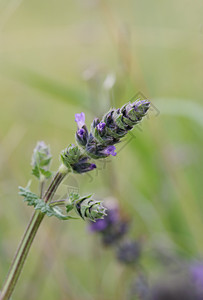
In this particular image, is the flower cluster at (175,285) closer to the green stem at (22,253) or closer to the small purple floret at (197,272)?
the small purple floret at (197,272)

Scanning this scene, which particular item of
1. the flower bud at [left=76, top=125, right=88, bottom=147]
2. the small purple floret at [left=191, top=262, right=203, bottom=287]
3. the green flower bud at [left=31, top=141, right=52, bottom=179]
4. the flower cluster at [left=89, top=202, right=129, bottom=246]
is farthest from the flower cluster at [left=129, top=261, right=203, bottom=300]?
the flower bud at [left=76, top=125, right=88, bottom=147]

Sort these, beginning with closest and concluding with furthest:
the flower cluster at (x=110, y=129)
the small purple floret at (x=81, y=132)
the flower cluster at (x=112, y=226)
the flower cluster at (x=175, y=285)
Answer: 1. the flower cluster at (x=110, y=129)
2. the small purple floret at (x=81, y=132)
3. the flower cluster at (x=112, y=226)
4. the flower cluster at (x=175, y=285)

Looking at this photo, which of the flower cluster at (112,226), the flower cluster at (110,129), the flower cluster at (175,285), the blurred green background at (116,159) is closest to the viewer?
the flower cluster at (110,129)

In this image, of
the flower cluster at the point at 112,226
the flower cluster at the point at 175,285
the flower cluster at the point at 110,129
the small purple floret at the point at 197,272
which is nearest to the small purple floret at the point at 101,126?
the flower cluster at the point at 110,129

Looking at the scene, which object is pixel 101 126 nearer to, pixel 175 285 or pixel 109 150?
pixel 109 150

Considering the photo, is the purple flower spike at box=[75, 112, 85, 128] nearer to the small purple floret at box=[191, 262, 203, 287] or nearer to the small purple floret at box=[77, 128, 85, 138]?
the small purple floret at box=[77, 128, 85, 138]

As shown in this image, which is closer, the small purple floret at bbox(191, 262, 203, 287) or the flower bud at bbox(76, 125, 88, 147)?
the flower bud at bbox(76, 125, 88, 147)

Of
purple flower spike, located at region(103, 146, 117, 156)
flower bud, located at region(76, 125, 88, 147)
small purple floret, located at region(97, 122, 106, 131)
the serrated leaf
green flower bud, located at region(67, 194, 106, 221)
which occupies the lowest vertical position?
green flower bud, located at region(67, 194, 106, 221)

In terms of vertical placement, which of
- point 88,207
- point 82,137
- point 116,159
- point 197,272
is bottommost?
A: point 197,272

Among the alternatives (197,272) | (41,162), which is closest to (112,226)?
(197,272)
